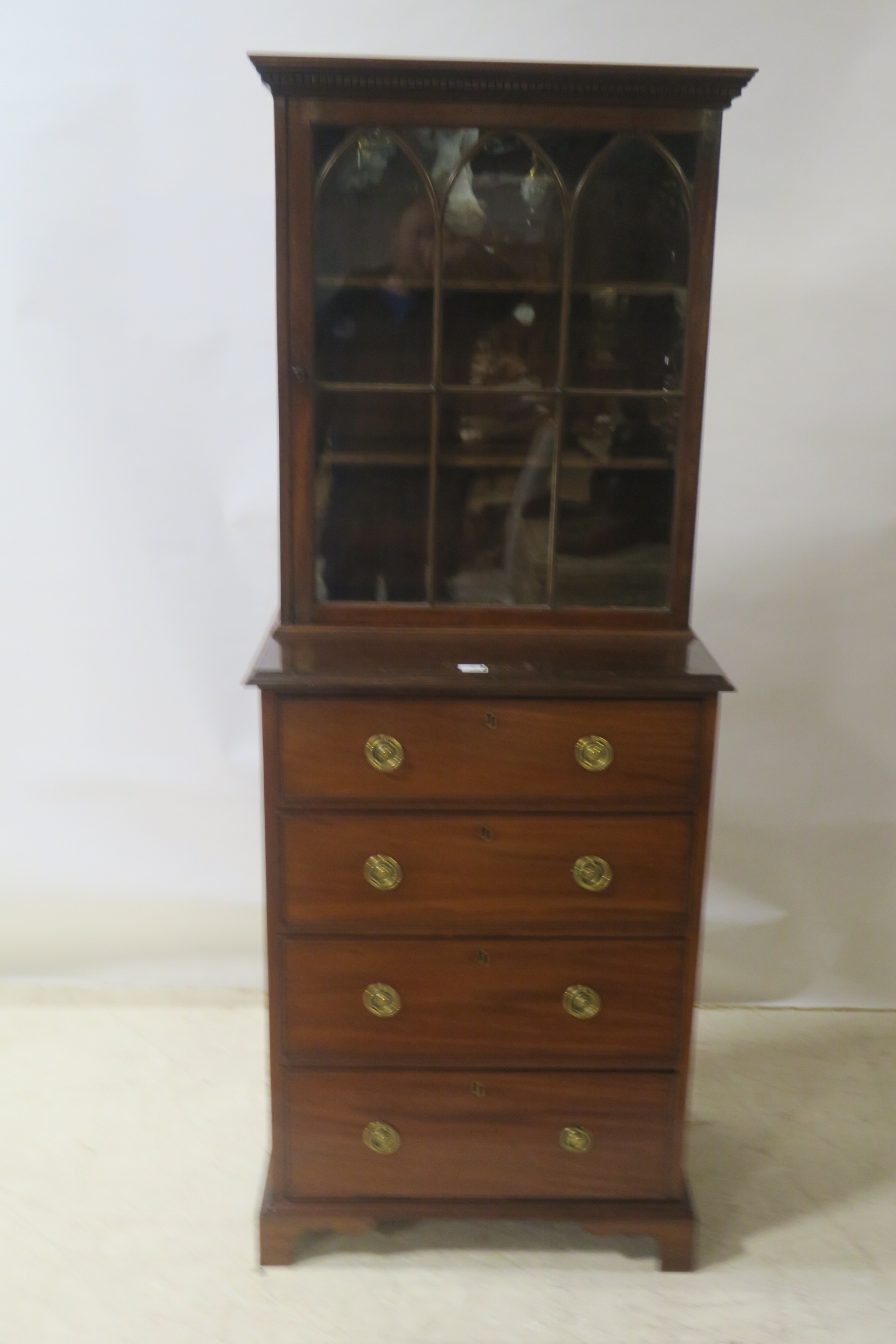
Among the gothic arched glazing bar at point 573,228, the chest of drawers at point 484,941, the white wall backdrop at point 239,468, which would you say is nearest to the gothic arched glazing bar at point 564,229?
the gothic arched glazing bar at point 573,228

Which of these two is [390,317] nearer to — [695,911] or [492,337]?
[492,337]

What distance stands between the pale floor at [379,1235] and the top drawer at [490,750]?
83cm

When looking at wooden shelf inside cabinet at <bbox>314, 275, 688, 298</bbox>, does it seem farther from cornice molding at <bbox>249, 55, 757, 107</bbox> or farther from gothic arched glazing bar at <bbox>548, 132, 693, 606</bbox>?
cornice molding at <bbox>249, 55, 757, 107</bbox>

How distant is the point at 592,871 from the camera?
1.83 meters

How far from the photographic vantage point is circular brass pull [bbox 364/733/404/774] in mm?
1761

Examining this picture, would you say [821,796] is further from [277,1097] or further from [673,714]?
[277,1097]

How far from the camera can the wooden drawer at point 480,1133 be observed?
6.25 feet

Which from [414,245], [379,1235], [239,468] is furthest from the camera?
[239,468]

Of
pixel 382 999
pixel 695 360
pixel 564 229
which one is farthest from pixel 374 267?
pixel 382 999

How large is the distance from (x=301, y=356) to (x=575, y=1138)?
4.41 feet

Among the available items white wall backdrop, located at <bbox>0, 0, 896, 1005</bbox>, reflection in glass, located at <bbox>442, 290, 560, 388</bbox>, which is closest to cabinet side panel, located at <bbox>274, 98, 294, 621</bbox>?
reflection in glass, located at <bbox>442, 290, 560, 388</bbox>

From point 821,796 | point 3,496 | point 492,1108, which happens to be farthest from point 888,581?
point 3,496

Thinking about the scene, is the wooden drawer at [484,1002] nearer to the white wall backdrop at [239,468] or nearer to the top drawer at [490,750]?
the top drawer at [490,750]

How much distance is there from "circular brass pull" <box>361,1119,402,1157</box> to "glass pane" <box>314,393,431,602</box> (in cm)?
87
